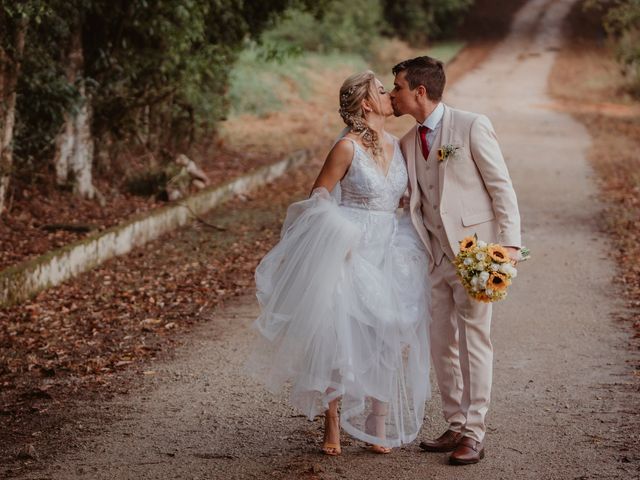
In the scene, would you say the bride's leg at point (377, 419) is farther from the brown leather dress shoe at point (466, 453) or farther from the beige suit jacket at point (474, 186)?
the beige suit jacket at point (474, 186)

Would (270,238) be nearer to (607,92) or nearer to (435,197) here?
(435,197)

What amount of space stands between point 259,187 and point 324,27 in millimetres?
20876

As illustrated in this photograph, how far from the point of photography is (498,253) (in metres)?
5.40

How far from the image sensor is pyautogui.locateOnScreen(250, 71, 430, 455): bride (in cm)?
555

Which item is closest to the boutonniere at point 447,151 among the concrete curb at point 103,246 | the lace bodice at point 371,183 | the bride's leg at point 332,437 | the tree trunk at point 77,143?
the lace bodice at point 371,183

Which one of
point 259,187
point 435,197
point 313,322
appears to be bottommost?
point 259,187

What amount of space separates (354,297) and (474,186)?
909 millimetres

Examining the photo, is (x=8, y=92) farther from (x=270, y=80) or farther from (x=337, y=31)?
(x=337, y=31)

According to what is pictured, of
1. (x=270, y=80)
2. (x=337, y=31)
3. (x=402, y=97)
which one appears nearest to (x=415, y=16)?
(x=337, y=31)

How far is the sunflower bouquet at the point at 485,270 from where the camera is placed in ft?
17.4

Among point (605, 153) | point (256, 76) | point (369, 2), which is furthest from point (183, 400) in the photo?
point (369, 2)

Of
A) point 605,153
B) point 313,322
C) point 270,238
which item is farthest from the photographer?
point 605,153

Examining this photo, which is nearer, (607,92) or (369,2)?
(607,92)

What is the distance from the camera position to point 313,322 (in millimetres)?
5531
